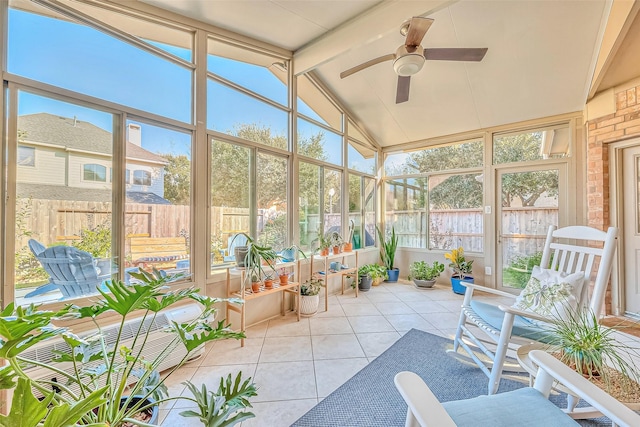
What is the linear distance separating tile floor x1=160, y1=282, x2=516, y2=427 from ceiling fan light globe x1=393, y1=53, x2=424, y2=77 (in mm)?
2541

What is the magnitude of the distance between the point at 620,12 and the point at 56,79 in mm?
4219

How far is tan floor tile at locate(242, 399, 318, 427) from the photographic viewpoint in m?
1.55

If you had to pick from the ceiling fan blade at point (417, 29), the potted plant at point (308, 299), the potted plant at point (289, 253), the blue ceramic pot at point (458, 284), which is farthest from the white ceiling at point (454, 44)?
the potted plant at point (308, 299)

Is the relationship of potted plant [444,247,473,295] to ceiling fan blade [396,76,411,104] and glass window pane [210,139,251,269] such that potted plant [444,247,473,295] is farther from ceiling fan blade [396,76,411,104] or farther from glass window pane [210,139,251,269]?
glass window pane [210,139,251,269]

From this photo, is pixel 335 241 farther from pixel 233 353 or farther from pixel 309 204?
pixel 233 353

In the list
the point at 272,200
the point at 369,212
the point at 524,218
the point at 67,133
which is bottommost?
the point at 524,218

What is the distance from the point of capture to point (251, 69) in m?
3.09

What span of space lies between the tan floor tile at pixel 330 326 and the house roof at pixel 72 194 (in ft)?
A: 6.61

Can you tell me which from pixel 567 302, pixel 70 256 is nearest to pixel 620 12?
pixel 567 302

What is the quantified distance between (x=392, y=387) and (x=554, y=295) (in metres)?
1.27

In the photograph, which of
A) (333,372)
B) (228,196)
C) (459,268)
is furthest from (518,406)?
(459,268)

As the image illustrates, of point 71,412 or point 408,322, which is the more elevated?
point 71,412

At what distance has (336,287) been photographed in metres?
4.23

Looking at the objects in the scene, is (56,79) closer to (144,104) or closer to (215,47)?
(144,104)
